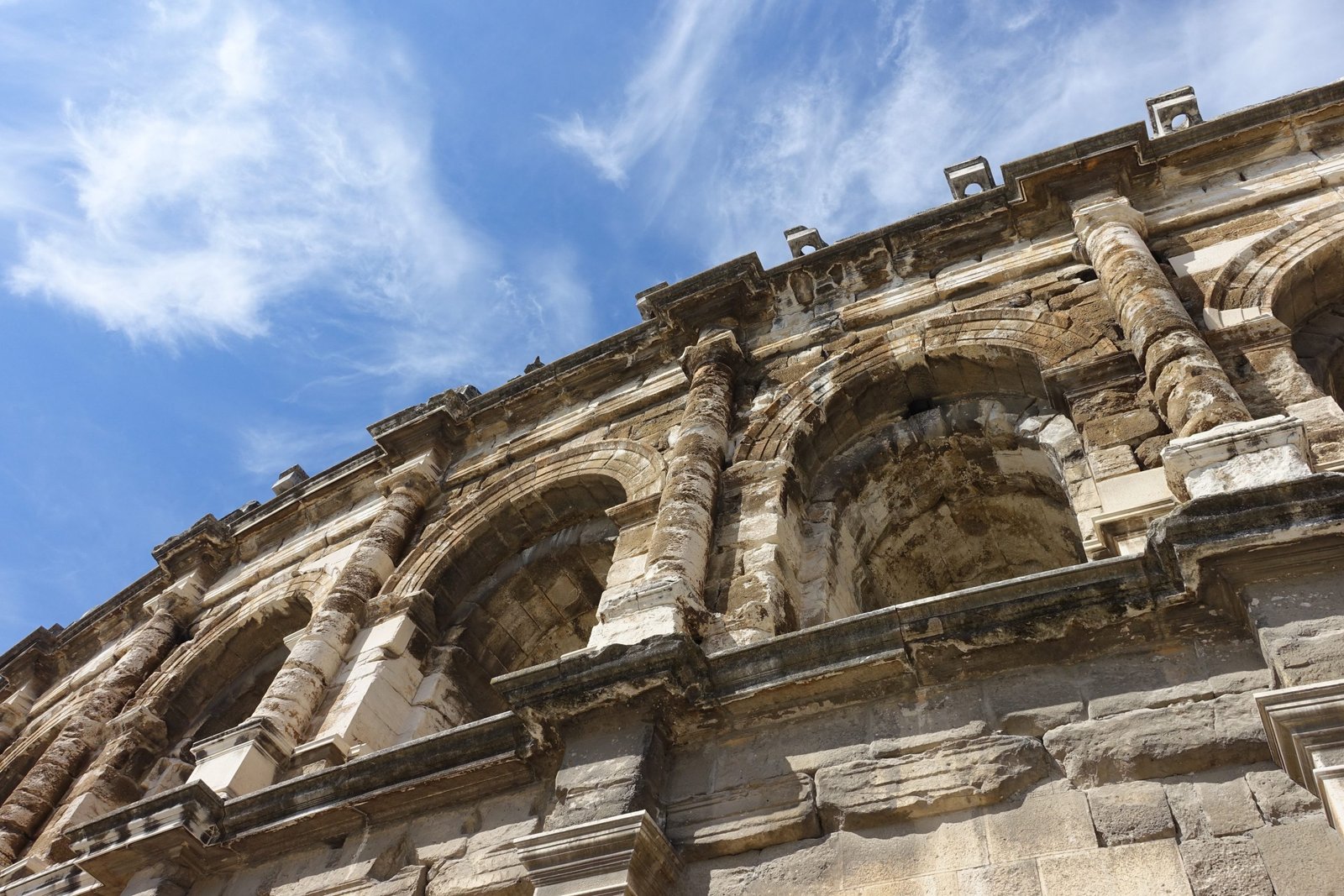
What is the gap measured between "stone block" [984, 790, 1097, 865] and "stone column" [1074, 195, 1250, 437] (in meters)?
2.40

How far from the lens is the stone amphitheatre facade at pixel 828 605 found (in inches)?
187

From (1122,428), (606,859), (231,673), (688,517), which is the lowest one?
(606,859)

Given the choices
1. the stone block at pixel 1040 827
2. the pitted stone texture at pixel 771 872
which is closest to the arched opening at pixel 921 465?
the pitted stone texture at pixel 771 872

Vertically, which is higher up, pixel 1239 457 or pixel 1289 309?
pixel 1289 309

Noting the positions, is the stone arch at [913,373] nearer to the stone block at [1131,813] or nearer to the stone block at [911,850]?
the stone block at [911,850]

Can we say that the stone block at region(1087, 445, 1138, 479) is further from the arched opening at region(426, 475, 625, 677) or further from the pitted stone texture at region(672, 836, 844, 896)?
the arched opening at region(426, 475, 625, 677)

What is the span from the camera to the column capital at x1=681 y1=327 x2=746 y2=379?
9.68m

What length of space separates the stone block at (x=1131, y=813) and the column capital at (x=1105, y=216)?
5517mm

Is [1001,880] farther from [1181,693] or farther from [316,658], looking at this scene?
[316,658]

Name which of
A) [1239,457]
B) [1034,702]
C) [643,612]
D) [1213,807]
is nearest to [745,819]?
[1034,702]

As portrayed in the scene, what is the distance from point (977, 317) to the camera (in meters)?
8.95

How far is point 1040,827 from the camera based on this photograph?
14.9 ft

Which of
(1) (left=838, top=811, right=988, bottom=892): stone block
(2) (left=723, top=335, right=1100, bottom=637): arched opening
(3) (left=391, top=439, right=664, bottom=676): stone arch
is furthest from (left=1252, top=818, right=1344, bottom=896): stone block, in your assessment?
(3) (left=391, top=439, right=664, bottom=676): stone arch

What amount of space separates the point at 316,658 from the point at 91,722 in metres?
3.66
